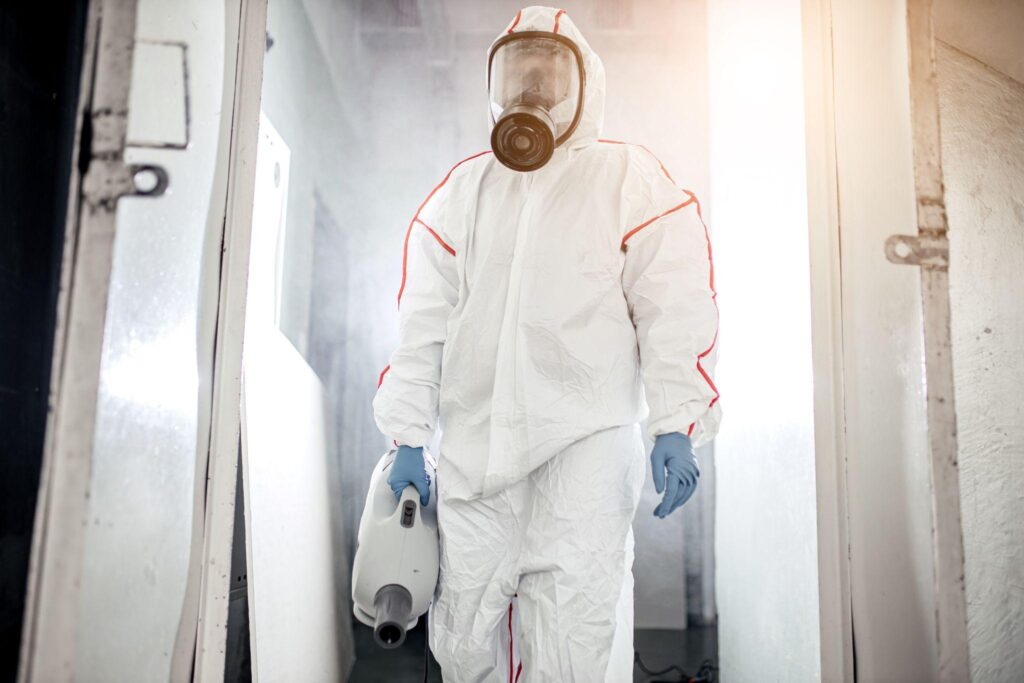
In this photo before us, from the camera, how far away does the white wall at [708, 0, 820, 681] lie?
4.54ft

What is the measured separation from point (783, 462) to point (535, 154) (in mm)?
765

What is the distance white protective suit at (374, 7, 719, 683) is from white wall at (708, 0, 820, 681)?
211mm

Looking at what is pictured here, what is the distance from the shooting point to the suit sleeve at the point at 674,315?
1.30 metres

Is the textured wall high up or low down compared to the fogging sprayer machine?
up

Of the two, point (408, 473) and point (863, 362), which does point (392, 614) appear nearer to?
point (408, 473)

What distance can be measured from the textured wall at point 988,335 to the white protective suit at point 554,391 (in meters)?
0.40

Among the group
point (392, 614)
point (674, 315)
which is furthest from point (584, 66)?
point (392, 614)

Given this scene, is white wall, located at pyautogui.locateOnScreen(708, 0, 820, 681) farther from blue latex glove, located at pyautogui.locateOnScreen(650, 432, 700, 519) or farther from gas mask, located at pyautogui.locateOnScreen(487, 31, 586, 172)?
gas mask, located at pyautogui.locateOnScreen(487, 31, 586, 172)

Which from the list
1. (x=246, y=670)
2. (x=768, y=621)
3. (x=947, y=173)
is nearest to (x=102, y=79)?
(x=246, y=670)

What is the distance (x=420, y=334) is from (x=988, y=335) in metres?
0.97

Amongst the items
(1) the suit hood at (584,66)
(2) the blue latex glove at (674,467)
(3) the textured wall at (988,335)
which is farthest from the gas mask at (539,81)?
(3) the textured wall at (988,335)

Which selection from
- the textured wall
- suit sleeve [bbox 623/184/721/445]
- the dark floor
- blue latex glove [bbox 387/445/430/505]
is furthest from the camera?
the dark floor

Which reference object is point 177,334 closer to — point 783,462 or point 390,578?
point 390,578

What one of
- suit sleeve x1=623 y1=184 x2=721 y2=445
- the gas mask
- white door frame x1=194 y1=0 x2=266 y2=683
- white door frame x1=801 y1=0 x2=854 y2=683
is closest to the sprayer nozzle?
white door frame x1=194 y1=0 x2=266 y2=683
